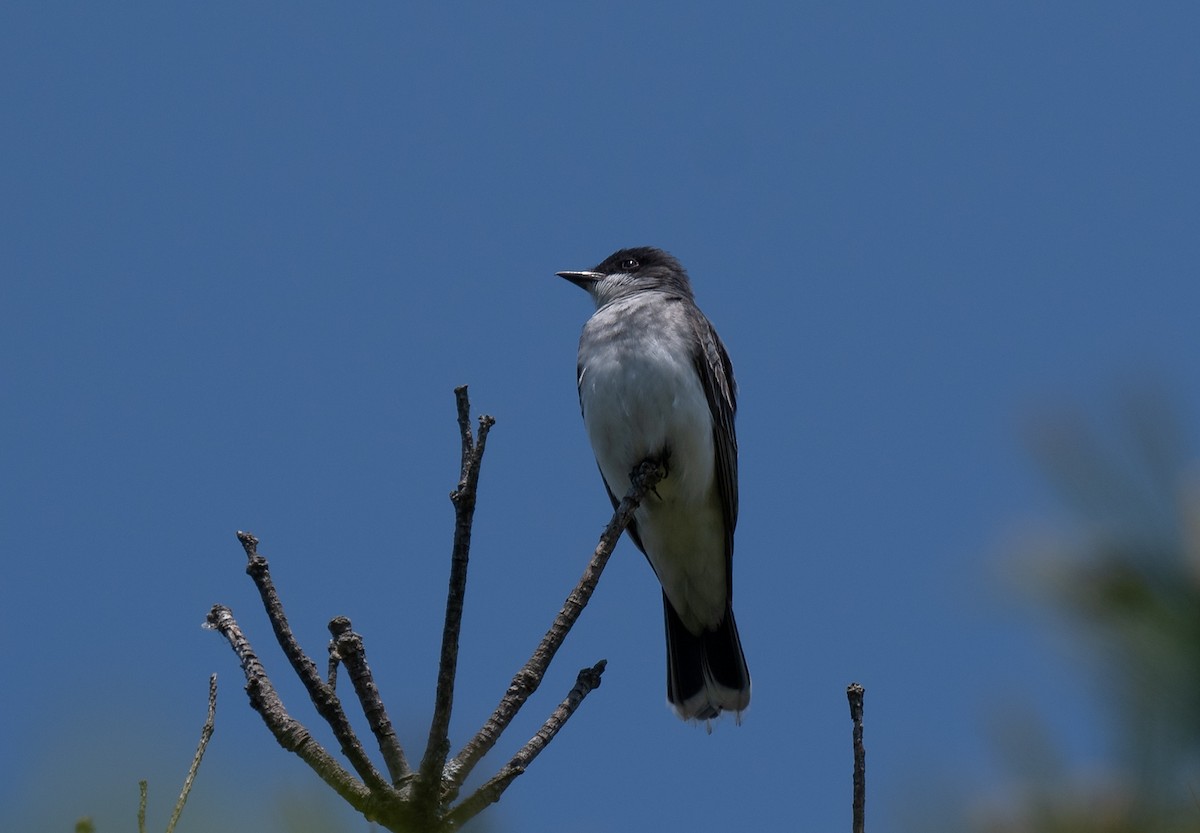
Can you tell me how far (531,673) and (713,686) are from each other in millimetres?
4730

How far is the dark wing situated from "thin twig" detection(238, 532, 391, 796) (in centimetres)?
489

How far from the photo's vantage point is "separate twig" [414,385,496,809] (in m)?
3.11

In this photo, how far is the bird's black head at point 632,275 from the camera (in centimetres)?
941

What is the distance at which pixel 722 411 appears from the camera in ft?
26.4

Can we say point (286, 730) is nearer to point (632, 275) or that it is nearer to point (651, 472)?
point (651, 472)

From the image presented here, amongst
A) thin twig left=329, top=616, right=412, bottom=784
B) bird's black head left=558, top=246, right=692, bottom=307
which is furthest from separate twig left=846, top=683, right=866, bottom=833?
bird's black head left=558, top=246, right=692, bottom=307

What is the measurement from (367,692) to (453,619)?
0.96 ft

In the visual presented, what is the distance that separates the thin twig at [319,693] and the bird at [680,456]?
14.0ft

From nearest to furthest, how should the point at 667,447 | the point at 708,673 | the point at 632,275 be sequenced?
the point at 667,447 → the point at 708,673 → the point at 632,275

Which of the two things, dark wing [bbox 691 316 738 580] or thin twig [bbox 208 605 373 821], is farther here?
dark wing [bbox 691 316 738 580]

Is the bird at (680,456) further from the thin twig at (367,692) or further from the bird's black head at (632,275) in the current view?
the thin twig at (367,692)

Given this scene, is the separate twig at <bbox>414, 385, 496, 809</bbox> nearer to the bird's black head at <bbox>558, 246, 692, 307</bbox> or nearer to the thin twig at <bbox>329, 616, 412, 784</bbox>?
the thin twig at <bbox>329, 616, 412, 784</bbox>

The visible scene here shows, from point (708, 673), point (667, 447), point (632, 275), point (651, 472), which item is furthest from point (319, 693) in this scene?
point (632, 275)

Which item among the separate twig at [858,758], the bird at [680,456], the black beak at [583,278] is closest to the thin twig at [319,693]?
the separate twig at [858,758]
